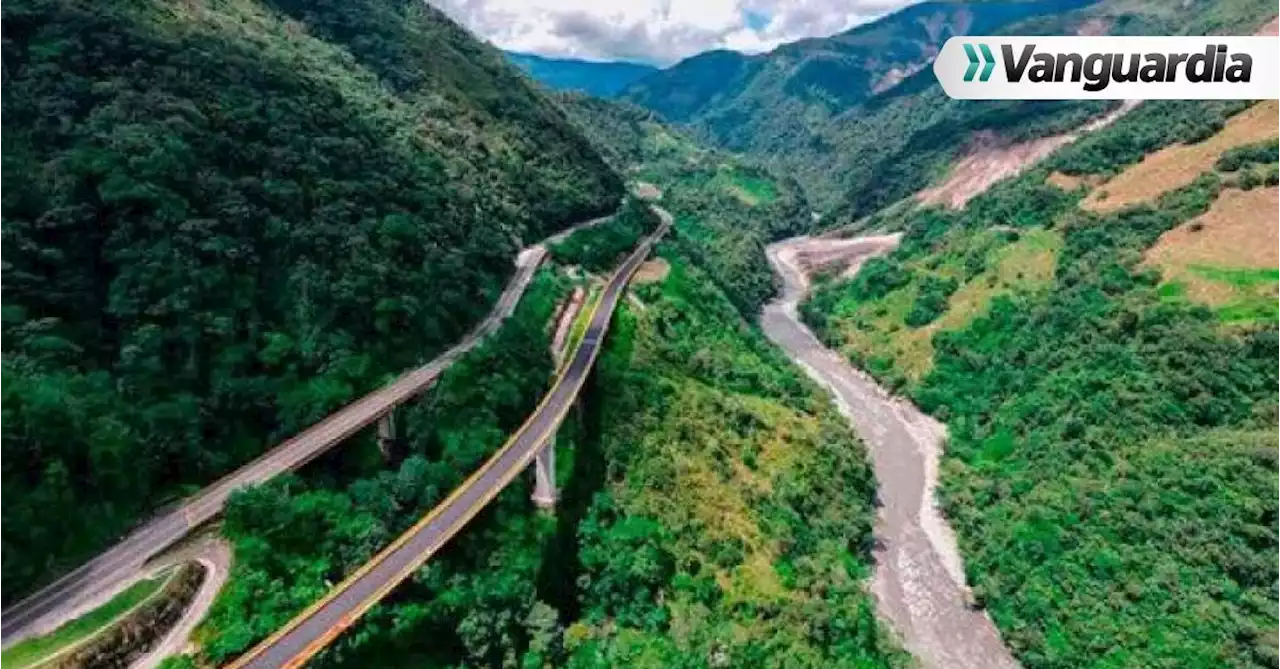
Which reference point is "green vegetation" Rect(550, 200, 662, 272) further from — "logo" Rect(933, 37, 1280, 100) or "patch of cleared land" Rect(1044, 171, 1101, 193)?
"patch of cleared land" Rect(1044, 171, 1101, 193)

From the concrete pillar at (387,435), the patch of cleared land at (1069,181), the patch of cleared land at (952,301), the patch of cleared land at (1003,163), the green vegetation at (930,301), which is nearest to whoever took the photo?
the concrete pillar at (387,435)

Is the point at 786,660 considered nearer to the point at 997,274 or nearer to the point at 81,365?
the point at 81,365

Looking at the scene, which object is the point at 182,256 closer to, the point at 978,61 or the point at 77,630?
the point at 77,630

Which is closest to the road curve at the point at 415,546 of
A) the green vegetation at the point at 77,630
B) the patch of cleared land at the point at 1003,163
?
the green vegetation at the point at 77,630

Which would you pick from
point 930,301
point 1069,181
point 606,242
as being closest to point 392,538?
point 606,242

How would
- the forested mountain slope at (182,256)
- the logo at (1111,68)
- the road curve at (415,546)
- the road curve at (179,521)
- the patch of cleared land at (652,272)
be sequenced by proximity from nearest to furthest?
the road curve at (179,521)
the road curve at (415,546)
the forested mountain slope at (182,256)
the logo at (1111,68)
the patch of cleared land at (652,272)

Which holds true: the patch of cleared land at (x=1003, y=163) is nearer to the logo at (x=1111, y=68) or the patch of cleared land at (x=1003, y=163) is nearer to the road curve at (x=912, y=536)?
the road curve at (x=912, y=536)

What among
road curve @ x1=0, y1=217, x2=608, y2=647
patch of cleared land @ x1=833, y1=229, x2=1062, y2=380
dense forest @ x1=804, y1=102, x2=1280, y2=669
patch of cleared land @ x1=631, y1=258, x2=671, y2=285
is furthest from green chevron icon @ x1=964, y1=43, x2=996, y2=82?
patch of cleared land @ x1=833, y1=229, x2=1062, y2=380
